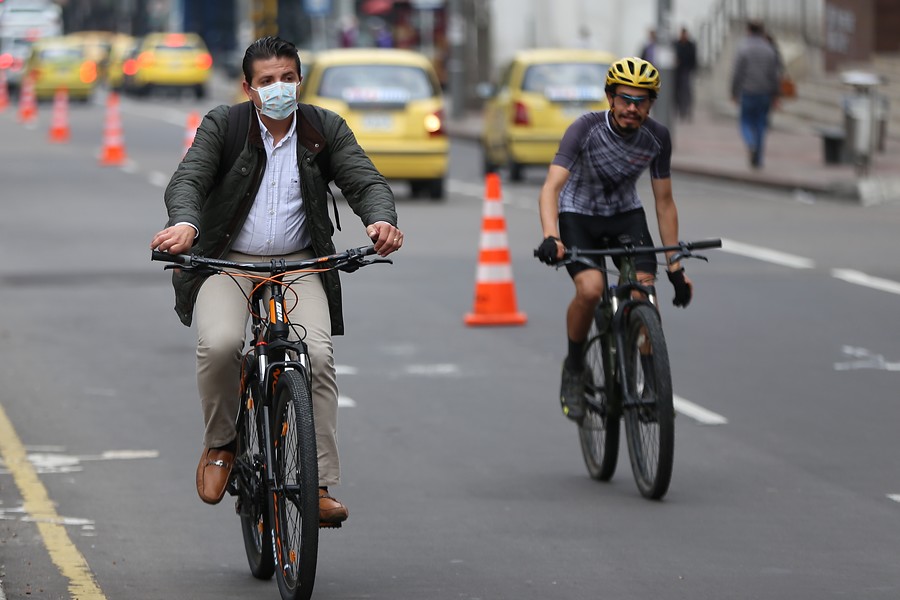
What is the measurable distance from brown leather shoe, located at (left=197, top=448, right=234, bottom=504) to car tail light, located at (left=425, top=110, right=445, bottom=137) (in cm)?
1636

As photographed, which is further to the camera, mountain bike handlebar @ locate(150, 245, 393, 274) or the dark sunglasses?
the dark sunglasses

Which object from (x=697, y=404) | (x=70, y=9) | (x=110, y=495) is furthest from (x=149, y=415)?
(x=70, y=9)

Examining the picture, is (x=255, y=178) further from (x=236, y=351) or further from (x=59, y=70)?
(x=59, y=70)

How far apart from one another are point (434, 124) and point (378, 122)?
641 millimetres

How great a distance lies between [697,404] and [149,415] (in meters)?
2.73

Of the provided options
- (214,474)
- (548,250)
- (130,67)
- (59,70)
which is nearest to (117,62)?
(130,67)

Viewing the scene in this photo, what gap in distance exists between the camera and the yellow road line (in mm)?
6598

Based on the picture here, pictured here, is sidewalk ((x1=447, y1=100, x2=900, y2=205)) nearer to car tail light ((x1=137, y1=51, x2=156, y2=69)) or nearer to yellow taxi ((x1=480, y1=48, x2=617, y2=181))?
yellow taxi ((x1=480, y1=48, x2=617, y2=181))

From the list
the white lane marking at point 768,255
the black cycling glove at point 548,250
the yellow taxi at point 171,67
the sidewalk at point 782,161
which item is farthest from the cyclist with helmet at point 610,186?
the yellow taxi at point 171,67

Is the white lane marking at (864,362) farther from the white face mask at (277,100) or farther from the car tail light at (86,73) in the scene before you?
the car tail light at (86,73)

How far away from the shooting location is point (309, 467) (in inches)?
229

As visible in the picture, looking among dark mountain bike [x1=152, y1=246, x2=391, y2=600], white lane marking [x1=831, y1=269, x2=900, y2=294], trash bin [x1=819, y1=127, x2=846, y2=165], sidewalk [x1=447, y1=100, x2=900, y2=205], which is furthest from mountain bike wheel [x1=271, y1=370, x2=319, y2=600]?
trash bin [x1=819, y1=127, x2=846, y2=165]

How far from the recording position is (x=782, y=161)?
2819 centimetres

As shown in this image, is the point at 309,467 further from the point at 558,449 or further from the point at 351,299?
the point at 351,299
